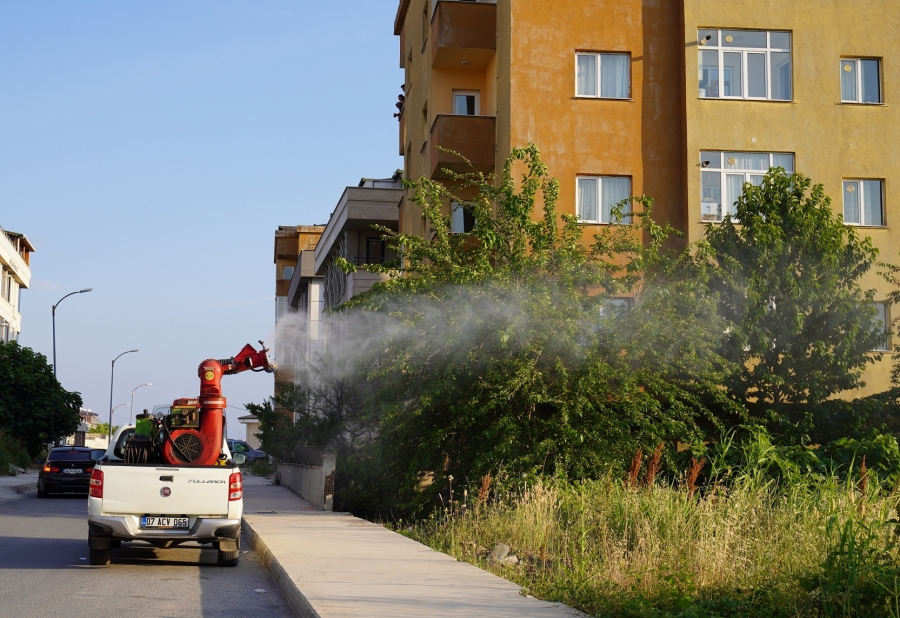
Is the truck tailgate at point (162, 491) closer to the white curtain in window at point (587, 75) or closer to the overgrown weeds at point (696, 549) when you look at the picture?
the overgrown weeds at point (696, 549)

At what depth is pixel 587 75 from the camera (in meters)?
27.2

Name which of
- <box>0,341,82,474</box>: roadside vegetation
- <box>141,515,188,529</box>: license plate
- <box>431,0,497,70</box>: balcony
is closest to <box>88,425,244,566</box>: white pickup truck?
<box>141,515,188,529</box>: license plate

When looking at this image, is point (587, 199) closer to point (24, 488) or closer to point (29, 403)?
point (24, 488)

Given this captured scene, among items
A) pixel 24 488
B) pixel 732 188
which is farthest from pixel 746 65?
pixel 24 488

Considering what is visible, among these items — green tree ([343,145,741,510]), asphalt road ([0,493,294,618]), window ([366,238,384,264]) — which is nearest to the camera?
asphalt road ([0,493,294,618])

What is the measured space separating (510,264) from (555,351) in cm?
199

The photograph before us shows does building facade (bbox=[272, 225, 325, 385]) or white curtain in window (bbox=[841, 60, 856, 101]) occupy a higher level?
building facade (bbox=[272, 225, 325, 385])

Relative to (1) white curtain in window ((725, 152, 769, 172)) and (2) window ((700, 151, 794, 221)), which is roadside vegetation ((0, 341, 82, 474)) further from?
(1) white curtain in window ((725, 152, 769, 172))

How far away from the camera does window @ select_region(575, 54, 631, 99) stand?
27125mm

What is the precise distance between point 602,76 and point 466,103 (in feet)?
17.1

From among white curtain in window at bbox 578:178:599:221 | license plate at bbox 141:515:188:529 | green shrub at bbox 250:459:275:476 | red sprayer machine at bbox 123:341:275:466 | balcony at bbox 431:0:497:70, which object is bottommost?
green shrub at bbox 250:459:275:476

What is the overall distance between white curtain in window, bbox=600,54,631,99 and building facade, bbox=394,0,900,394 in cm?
3

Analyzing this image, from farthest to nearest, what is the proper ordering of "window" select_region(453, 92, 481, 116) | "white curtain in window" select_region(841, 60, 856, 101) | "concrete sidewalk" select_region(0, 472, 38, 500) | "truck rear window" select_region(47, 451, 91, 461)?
"concrete sidewalk" select_region(0, 472, 38, 500) → "truck rear window" select_region(47, 451, 91, 461) → "window" select_region(453, 92, 481, 116) → "white curtain in window" select_region(841, 60, 856, 101)

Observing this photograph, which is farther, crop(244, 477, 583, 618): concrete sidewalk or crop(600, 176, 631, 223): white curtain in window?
crop(600, 176, 631, 223): white curtain in window
